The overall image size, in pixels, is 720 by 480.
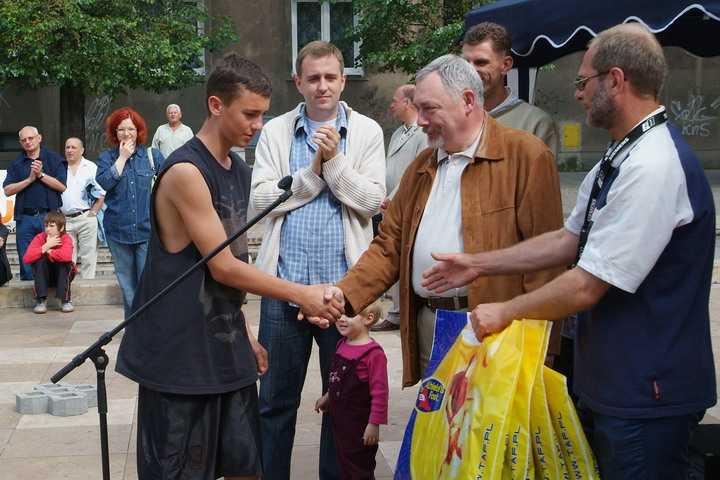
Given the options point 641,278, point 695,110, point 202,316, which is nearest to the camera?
point 641,278

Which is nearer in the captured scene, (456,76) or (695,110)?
(456,76)

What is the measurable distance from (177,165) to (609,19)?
2.83m

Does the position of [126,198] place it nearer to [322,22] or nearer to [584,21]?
[584,21]

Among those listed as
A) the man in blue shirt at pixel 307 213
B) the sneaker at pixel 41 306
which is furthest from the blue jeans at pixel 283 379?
the sneaker at pixel 41 306

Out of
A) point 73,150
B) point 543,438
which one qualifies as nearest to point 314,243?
point 543,438

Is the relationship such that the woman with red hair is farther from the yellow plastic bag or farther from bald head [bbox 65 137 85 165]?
the yellow plastic bag

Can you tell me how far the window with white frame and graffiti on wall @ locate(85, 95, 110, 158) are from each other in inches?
170

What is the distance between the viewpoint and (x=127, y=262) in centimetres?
848

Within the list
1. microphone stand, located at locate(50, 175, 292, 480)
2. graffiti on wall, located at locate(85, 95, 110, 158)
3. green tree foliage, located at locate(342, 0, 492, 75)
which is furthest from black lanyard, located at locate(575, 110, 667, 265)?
graffiti on wall, located at locate(85, 95, 110, 158)

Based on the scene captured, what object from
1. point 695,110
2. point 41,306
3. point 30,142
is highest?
point 695,110

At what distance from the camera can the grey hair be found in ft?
11.6

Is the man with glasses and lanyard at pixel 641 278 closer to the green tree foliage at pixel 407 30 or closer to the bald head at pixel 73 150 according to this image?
the bald head at pixel 73 150

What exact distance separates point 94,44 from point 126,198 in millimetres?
8008

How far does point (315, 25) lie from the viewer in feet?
70.8
